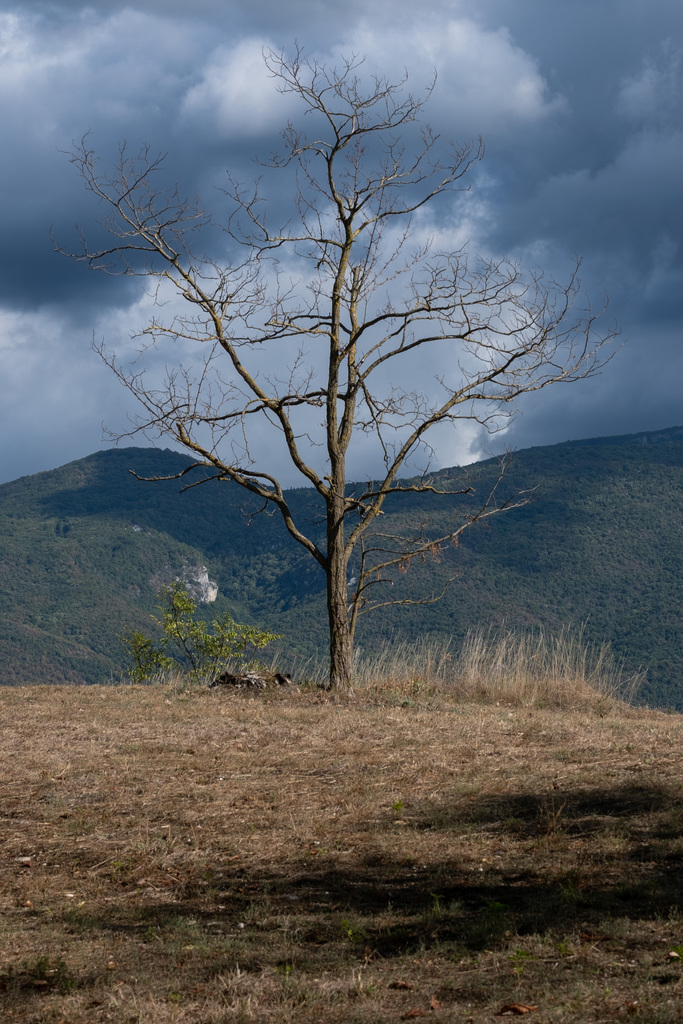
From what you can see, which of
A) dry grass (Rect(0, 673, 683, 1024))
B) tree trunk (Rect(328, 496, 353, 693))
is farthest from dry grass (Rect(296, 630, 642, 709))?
dry grass (Rect(0, 673, 683, 1024))

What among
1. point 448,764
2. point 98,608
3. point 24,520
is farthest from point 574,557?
point 448,764

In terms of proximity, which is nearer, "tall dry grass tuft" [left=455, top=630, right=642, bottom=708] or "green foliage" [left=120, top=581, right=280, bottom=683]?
"tall dry grass tuft" [left=455, top=630, right=642, bottom=708]

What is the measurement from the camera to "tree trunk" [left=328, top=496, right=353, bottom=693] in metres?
13.1

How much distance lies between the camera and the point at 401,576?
1984 inches

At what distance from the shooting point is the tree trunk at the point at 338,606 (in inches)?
517

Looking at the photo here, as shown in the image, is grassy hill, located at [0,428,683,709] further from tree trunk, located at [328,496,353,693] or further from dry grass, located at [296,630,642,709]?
tree trunk, located at [328,496,353,693]

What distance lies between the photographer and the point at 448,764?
8.46 m

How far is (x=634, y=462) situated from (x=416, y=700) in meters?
55.6

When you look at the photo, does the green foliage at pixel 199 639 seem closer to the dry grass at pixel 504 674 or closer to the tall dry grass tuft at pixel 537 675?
the dry grass at pixel 504 674

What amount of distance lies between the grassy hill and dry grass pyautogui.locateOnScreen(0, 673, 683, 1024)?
29759mm

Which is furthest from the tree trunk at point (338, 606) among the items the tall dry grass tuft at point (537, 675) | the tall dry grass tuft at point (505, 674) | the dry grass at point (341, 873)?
the dry grass at point (341, 873)

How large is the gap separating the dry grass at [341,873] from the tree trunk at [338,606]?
2.74 meters

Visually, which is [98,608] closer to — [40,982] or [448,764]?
[448,764]

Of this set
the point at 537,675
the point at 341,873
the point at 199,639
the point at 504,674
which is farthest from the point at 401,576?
the point at 341,873
